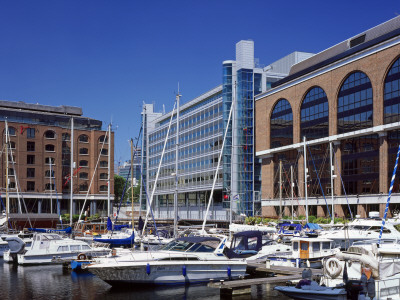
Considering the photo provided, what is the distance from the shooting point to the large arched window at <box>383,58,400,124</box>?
6353 cm

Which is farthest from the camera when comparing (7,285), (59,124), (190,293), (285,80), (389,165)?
(59,124)

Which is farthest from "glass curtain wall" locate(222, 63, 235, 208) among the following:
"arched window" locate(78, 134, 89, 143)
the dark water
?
the dark water

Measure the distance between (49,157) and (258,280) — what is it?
7610cm

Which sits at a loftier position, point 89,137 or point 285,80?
point 285,80

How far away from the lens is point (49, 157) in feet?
324

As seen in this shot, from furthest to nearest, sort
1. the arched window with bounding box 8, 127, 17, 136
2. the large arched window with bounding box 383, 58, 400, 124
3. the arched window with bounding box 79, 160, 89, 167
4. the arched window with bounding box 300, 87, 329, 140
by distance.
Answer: the arched window with bounding box 79, 160, 89, 167, the arched window with bounding box 8, 127, 17, 136, the arched window with bounding box 300, 87, 329, 140, the large arched window with bounding box 383, 58, 400, 124

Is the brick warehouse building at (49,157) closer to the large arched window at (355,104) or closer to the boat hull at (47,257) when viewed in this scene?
the large arched window at (355,104)

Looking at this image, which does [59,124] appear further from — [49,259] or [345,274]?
[345,274]

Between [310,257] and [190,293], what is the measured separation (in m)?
11.3

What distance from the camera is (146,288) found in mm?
31141

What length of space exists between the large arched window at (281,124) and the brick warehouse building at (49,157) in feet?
104

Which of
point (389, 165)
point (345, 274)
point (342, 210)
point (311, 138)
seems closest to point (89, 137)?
point (311, 138)

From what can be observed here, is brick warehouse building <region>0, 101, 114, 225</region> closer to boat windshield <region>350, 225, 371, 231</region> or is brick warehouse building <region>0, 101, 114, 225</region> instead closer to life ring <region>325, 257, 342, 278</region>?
boat windshield <region>350, 225, 371, 231</region>

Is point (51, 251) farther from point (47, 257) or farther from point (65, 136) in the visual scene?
point (65, 136)
